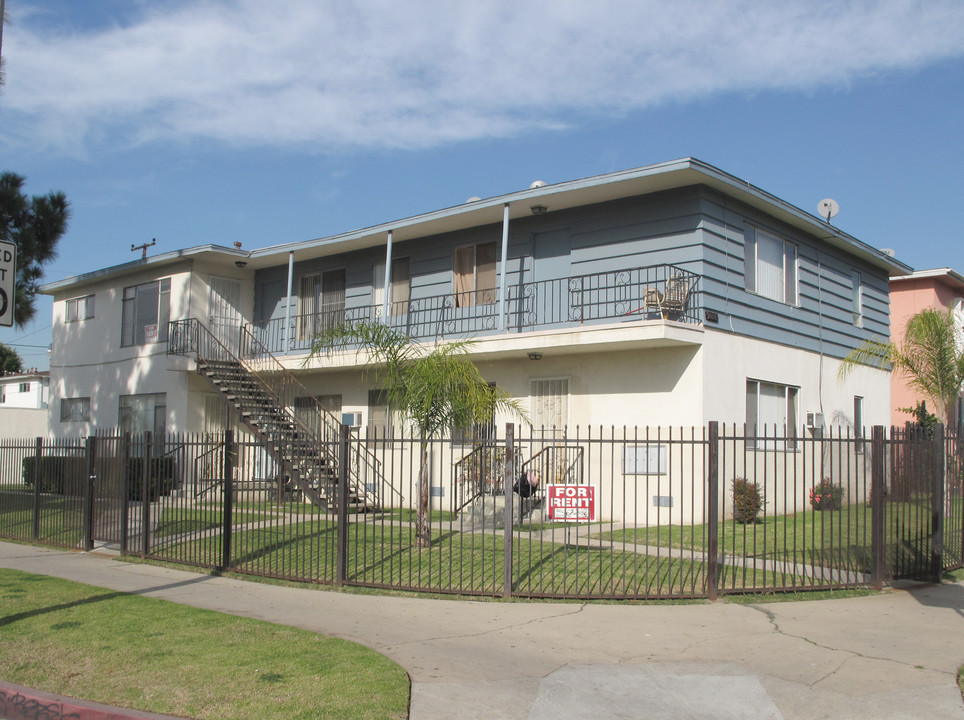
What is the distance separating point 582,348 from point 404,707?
11707mm

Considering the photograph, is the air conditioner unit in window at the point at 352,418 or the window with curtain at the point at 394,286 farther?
the window with curtain at the point at 394,286

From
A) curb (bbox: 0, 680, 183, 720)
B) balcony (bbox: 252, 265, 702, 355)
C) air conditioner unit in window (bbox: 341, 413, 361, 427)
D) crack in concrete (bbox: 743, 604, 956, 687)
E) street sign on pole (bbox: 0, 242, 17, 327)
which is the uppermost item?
balcony (bbox: 252, 265, 702, 355)

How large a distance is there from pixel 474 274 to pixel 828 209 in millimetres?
8292

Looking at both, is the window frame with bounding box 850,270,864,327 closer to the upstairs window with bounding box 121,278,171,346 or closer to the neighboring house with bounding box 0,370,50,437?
the upstairs window with bounding box 121,278,171,346

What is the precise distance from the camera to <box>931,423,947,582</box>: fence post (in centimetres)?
1116

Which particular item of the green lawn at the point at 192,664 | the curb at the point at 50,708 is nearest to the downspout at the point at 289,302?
the green lawn at the point at 192,664

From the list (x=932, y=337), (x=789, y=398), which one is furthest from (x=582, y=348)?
(x=932, y=337)

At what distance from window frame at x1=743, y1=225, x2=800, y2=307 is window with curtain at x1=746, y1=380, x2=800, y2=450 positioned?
1887 mm

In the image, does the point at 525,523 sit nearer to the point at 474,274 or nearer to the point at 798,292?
the point at 474,274

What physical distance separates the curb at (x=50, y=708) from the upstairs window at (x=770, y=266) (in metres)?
14.9

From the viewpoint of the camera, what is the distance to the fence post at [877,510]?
10227 millimetres

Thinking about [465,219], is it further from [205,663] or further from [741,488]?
[205,663]

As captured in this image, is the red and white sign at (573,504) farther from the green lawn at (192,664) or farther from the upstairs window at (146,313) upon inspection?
the upstairs window at (146,313)

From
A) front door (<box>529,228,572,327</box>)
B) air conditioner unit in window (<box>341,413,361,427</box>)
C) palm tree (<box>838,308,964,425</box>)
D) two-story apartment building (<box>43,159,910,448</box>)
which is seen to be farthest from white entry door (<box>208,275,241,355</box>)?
palm tree (<box>838,308,964,425</box>)
